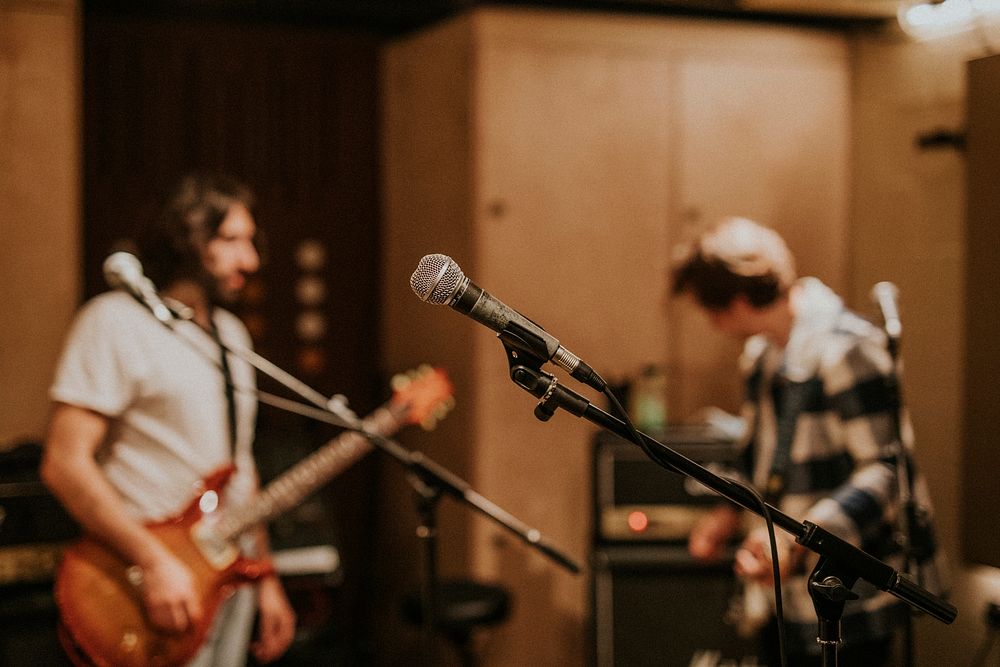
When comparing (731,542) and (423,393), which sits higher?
(423,393)

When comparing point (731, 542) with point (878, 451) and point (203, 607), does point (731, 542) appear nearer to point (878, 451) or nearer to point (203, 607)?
point (878, 451)

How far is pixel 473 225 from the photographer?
360cm

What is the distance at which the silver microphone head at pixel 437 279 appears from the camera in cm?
146

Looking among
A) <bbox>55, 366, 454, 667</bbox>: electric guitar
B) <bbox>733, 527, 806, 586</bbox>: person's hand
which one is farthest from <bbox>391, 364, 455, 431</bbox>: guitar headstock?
<bbox>733, 527, 806, 586</bbox>: person's hand

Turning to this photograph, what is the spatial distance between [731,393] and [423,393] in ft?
4.95

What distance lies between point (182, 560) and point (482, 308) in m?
1.30

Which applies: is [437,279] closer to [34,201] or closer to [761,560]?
[761,560]

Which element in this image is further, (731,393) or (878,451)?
(731,393)

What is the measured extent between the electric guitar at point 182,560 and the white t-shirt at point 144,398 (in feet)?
0.21

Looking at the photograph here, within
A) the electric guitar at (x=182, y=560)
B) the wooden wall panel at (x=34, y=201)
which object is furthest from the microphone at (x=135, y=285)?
the wooden wall panel at (x=34, y=201)

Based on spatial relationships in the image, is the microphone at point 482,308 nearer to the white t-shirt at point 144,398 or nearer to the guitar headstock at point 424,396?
the white t-shirt at point 144,398

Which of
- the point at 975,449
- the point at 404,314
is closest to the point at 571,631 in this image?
the point at 404,314

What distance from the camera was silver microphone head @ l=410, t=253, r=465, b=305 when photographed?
4.78 ft

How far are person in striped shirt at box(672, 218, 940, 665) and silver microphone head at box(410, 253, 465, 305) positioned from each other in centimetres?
109
